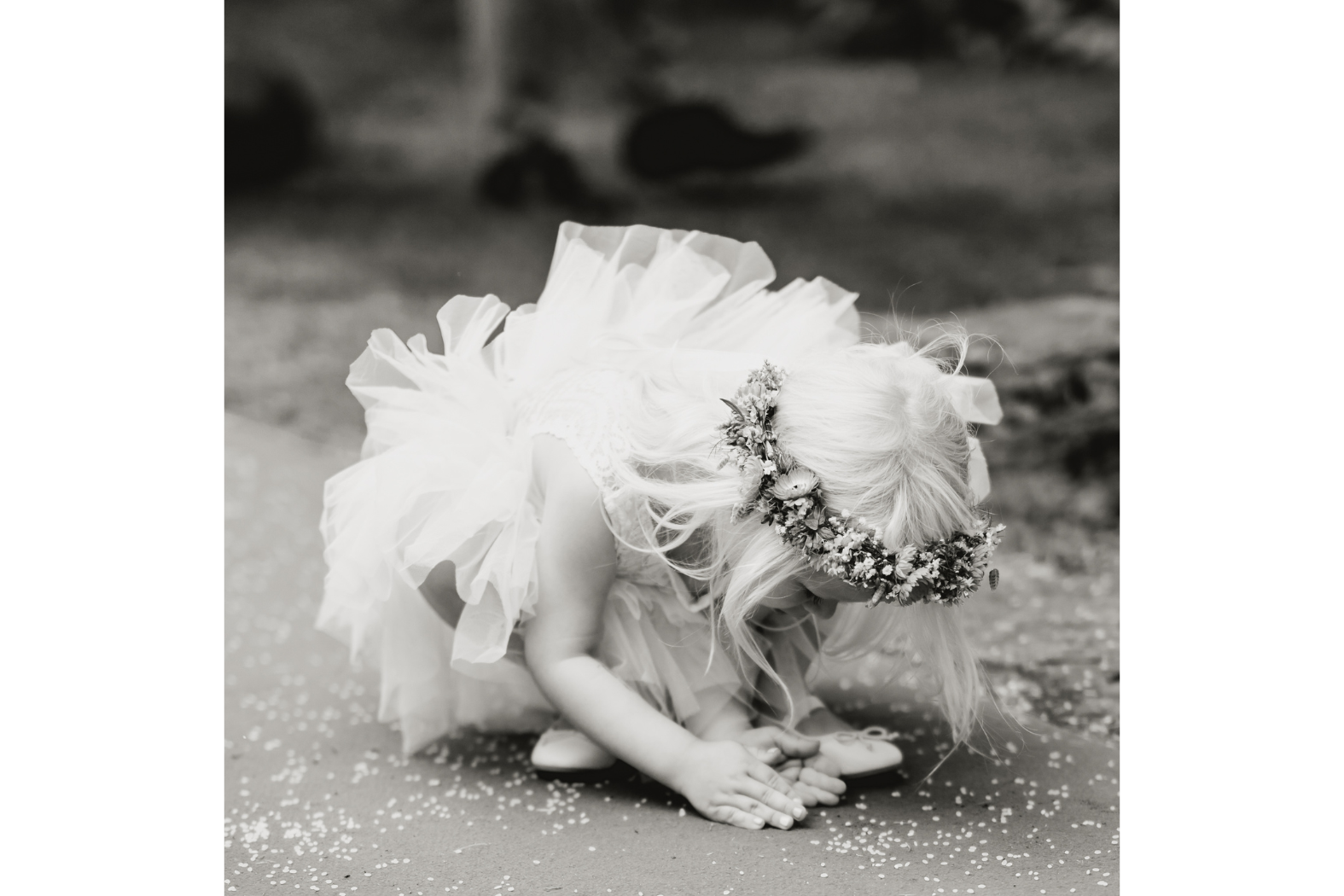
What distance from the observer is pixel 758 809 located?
4.54ft

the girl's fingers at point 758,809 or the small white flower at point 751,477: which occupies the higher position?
the small white flower at point 751,477

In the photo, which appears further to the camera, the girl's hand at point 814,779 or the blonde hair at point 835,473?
the girl's hand at point 814,779

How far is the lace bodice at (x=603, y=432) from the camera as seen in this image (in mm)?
1434

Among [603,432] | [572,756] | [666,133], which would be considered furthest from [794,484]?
[666,133]

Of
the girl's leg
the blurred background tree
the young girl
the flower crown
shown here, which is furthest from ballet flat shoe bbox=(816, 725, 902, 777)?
the blurred background tree

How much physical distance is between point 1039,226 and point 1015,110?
72 cm

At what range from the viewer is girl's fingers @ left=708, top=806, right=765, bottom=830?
1.38 metres

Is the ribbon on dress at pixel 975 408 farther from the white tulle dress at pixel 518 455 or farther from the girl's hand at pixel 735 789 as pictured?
the girl's hand at pixel 735 789

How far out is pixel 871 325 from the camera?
5.19 ft

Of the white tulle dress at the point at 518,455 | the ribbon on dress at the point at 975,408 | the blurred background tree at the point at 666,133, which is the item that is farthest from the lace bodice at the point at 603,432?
the blurred background tree at the point at 666,133

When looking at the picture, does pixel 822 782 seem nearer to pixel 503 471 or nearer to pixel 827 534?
pixel 827 534

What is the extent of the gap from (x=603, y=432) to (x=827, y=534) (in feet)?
1.10

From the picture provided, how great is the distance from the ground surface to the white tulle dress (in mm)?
121

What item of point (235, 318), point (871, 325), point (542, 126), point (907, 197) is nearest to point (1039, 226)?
point (907, 197)
